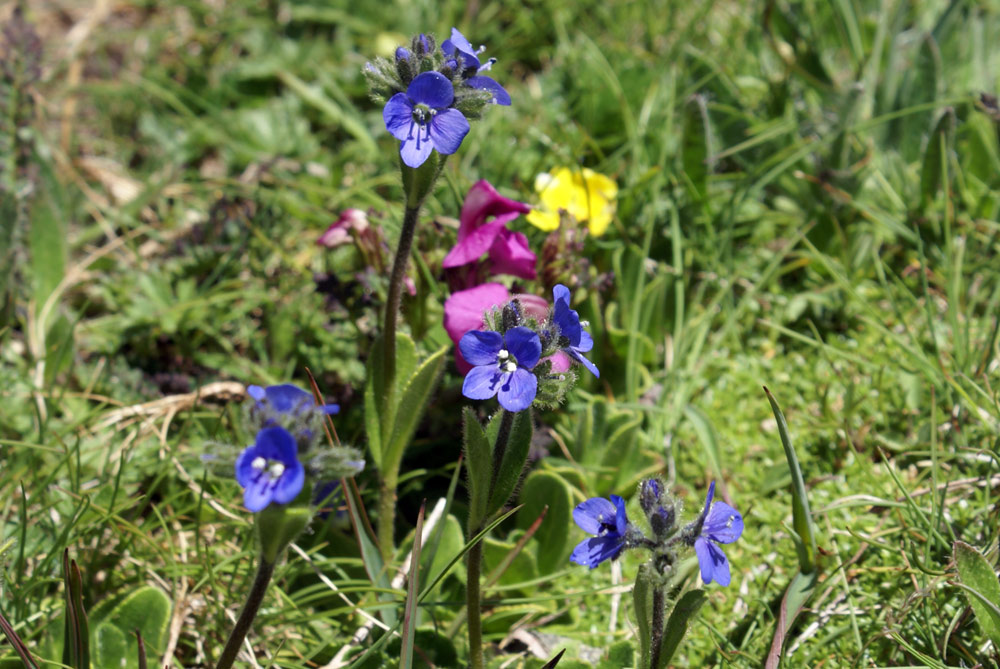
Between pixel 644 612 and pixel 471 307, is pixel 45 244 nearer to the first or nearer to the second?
pixel 471 307

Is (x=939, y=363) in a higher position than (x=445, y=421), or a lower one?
lower

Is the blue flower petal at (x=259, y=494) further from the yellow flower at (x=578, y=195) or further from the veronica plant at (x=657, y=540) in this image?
the yellow flower at (x=578, y=195)

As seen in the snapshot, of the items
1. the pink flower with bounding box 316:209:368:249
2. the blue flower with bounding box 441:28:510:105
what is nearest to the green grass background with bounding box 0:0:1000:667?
the pink flower with bounding box 316:209:368:249

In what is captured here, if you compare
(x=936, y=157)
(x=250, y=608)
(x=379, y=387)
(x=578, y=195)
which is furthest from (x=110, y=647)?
(x=936, y=157)

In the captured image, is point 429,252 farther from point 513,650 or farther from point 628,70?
point 628,70

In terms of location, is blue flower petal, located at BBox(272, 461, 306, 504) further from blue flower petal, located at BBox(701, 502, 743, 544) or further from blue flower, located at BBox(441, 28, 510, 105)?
blue flower, located at BBox(441, 28, 510, 105)

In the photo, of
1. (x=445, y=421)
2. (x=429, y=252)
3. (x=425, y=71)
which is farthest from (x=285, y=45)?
(x=425, y=71)
